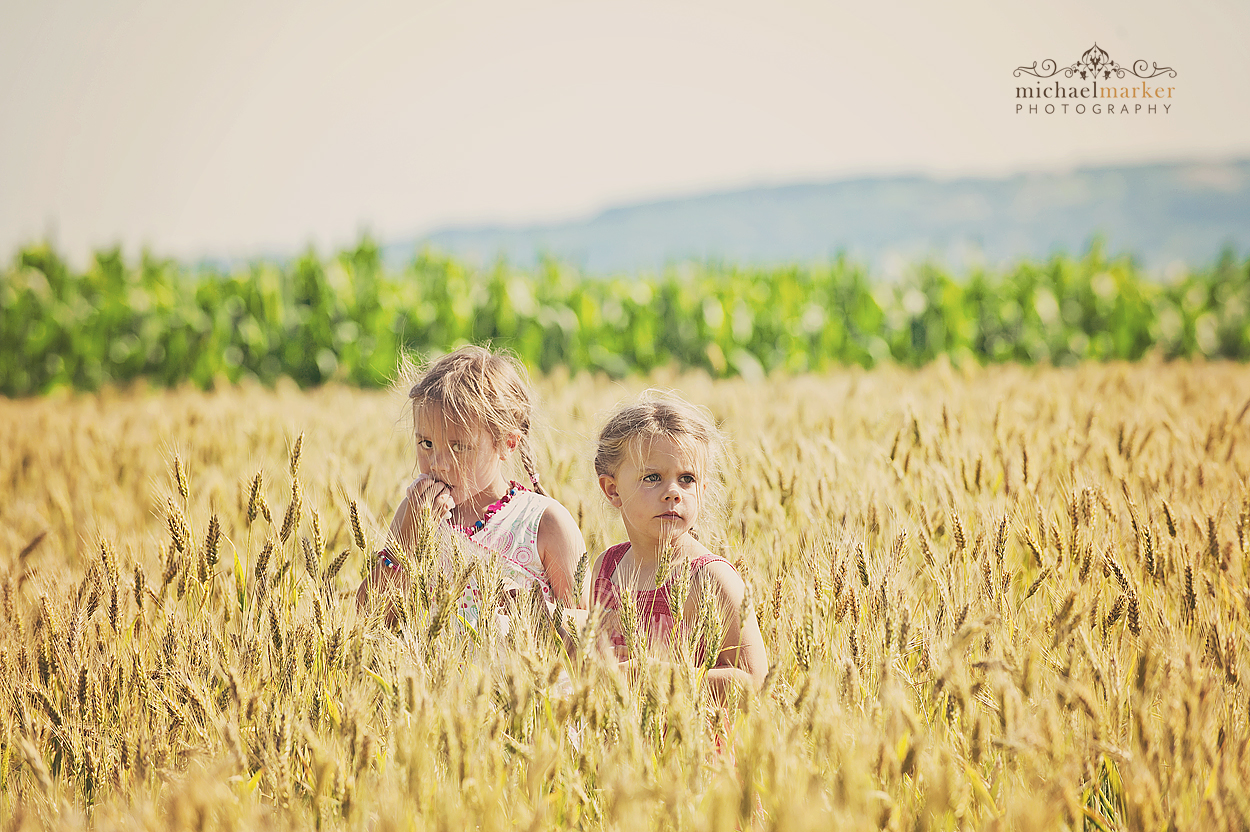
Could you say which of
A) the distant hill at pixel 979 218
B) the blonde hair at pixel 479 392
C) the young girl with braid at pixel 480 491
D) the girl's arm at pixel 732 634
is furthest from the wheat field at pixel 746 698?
the distant hill at pixel 979 218

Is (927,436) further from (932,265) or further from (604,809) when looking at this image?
(932,265)

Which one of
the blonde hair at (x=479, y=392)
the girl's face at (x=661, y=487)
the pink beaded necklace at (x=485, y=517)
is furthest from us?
the pink beaded necklace at (x=485, y=517)

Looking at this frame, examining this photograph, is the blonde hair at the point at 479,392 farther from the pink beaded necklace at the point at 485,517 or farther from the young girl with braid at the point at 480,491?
the pink beaded necklace at the point at 485,517

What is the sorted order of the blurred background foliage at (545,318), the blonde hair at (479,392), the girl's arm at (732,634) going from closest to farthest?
the girl's arm at (732,634), the blonde hair at (479,392), the blurred background foliage at (545,318)

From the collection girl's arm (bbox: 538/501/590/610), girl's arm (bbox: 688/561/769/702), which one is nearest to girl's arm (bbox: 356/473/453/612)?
girl's arm (bbox: 538/501/590/610)

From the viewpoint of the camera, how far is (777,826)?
1.02 m

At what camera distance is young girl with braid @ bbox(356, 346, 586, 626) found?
205 cm

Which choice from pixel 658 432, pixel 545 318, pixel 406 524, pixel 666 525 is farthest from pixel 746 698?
Answer: pixel 545 318

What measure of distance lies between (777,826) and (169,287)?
Answer: 9.67 metres

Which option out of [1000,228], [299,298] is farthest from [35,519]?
[1000,228]

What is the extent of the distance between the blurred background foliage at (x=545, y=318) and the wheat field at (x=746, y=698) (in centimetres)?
557

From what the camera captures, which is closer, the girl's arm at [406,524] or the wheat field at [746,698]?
the wheat field at [746,698]

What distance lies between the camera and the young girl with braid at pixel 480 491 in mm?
2049

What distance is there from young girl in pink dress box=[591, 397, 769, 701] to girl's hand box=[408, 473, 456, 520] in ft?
1.25
